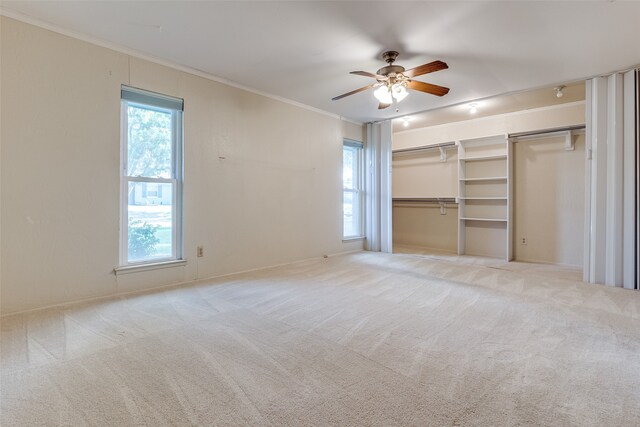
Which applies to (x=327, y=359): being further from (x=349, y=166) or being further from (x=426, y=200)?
(x=426, y=200)

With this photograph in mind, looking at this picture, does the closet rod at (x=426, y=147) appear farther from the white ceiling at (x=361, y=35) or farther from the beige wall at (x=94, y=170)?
the beige wall at (x=94, y=170)

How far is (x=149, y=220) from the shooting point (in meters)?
3.40

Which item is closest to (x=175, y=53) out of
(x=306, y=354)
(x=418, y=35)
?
(x=418, y=35)

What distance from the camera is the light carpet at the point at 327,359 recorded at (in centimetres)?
142

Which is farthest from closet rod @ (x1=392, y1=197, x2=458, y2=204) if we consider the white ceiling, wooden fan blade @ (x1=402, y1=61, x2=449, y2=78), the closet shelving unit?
wooden fan blade @ (x1=402, y1=61, x2=449, y2=78)

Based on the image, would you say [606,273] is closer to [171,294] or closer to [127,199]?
[171,294]

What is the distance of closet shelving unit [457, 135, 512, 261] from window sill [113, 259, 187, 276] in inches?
192

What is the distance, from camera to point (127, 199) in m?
3.21

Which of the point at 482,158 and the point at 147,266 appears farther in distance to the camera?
the point at 482,158

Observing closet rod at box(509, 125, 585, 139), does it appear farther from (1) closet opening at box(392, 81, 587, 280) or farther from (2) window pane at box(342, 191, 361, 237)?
(2) window pane at box(342, 191, 361, 237)

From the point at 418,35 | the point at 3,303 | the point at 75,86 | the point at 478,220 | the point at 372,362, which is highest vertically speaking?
the point at 418,35

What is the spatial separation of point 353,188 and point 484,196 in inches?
96.4

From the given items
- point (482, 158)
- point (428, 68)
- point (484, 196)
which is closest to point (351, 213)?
point (484, 196)

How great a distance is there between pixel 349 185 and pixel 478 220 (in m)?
2.52
